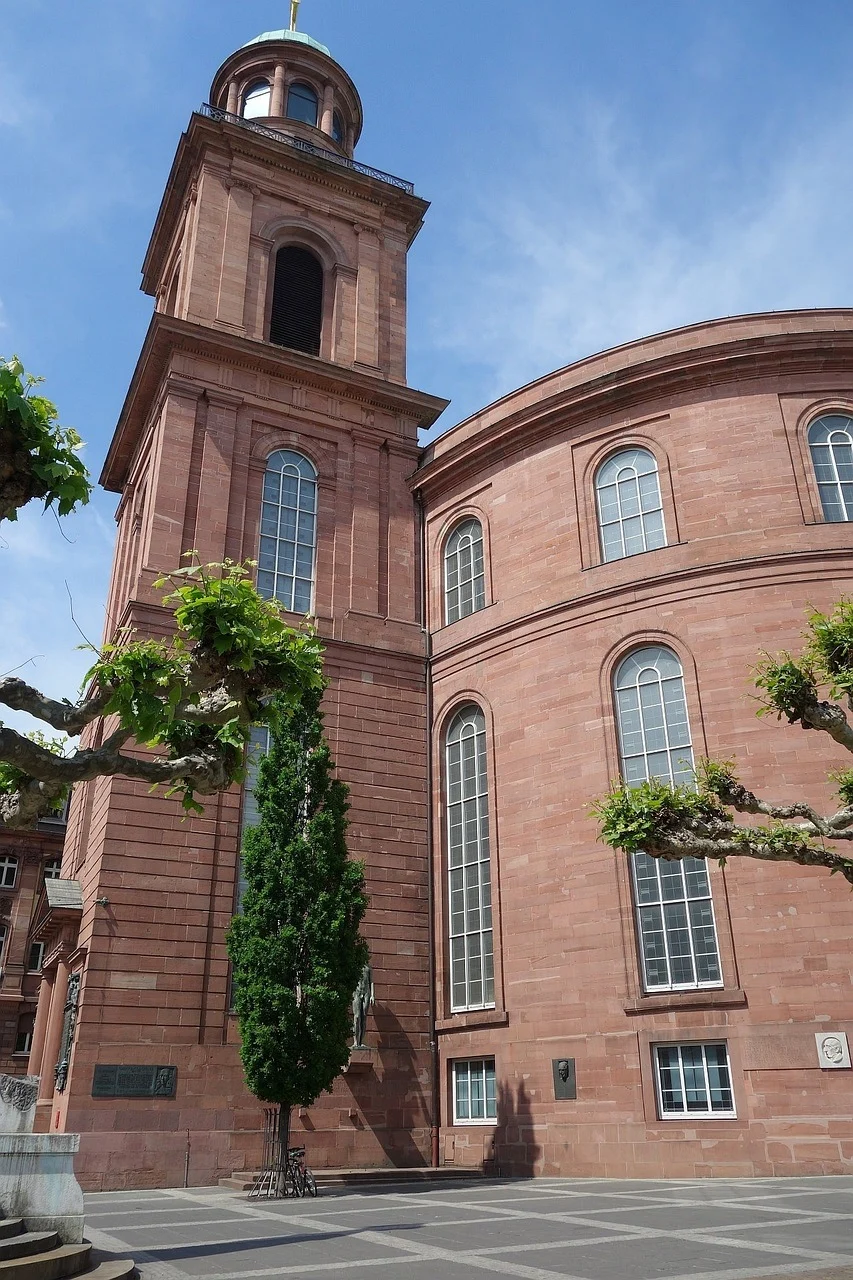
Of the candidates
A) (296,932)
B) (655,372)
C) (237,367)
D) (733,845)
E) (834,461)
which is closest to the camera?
(733,845)

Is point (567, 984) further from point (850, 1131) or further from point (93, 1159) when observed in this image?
point (93, 1159)

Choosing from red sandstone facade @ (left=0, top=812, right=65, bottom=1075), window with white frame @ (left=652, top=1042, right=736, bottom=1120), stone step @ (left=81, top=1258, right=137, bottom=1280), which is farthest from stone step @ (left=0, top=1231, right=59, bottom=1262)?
red sandstone facade @ (left=0, top=812, right=65, bottom=1075)

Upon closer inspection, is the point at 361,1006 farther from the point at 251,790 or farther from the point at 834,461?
the point at 834,461

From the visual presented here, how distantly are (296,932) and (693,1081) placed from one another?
272 inches

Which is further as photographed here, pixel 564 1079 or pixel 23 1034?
pixel 23 1034

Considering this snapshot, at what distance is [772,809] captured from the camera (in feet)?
40.6

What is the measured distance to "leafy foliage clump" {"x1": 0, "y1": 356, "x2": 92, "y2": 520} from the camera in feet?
30.9

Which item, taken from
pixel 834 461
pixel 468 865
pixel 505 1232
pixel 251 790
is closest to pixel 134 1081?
pixel 251 790

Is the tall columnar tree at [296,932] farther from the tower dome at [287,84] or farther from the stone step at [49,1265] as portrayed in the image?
the tower dome at [287,84]

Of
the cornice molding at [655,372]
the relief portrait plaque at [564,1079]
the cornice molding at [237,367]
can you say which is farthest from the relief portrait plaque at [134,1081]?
the cornice molding at [237,367]

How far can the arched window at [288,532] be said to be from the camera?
24.5m

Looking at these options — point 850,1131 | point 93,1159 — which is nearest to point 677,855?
point 850,1131

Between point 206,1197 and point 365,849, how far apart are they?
304 inches

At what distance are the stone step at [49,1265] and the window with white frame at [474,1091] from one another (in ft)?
42.0
